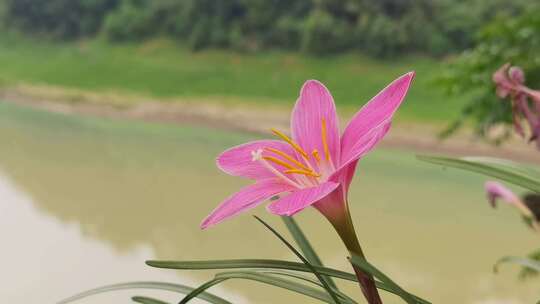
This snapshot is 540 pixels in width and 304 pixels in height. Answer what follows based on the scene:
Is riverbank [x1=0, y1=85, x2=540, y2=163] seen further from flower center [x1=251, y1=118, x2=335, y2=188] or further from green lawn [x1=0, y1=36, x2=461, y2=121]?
flower center [x1=251, y1=118, x2=335, y2=188]

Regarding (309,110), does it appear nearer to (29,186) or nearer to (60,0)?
(29,186)

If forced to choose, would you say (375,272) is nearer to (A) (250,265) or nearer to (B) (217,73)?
(A) (250,265)

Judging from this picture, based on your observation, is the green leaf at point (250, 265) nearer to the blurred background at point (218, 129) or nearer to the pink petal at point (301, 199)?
the pink petal at point (301, 199)

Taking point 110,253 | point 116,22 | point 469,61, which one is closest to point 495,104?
point 469,61

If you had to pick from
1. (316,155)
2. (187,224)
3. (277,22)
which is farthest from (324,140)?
(277,22)

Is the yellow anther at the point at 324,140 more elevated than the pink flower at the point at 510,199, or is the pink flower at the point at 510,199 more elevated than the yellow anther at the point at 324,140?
the pink flower at the point at 510,199

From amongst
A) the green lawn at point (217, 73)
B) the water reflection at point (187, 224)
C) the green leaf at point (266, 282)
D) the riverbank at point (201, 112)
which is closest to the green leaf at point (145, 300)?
the green leaf at point (266, 282)

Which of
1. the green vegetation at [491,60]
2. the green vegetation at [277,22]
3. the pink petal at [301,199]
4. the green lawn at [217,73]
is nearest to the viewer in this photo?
the pink petal at [301,199]
